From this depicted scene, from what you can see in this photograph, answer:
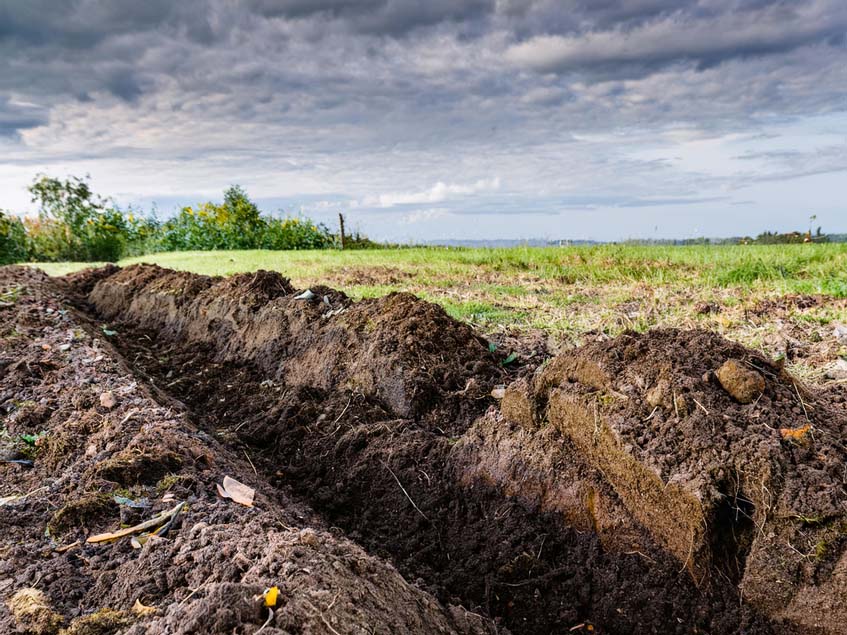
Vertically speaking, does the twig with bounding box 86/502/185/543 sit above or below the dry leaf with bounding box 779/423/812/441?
below

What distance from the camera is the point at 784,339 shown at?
5.01m

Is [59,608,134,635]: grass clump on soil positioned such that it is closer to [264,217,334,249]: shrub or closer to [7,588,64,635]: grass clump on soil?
[7,588,64,635]: grass clump on soil

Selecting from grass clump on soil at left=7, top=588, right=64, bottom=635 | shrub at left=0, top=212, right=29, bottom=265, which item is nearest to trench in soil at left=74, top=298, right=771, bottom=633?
grass clump on soil at left=7, top=588, right=64, bottom=635

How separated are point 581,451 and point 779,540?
0.94 metres

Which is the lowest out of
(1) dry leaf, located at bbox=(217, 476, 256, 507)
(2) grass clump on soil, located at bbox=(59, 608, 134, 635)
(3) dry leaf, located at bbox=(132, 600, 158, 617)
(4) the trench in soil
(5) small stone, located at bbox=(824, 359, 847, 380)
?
(4) the trench in soil

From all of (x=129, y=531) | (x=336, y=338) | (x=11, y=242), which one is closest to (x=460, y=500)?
(x=129, y=531)

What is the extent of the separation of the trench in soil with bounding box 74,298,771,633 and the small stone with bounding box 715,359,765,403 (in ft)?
2.17

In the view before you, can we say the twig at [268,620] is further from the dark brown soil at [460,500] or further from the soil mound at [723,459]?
the soil mound at [723,459]

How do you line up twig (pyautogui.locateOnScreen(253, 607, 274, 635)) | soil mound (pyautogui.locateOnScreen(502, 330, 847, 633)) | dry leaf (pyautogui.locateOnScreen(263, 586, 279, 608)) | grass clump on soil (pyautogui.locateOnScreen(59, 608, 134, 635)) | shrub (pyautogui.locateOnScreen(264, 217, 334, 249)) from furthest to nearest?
shrub (pyautogui.locateOnScreen(264, 217, 334, 249)), soil mound (pyautogui.locateOnScreen(502, 330, 847, 633)), grass clump on soil (pyautogui.locateOnScreen(59, 608, 134, 635)), dry leaf (pyautogui.locateOnScreen(263, 586, 279, 608)), twig (pyautogui.locateOnScreen(253, 607, 274, 635))

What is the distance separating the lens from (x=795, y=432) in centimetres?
286

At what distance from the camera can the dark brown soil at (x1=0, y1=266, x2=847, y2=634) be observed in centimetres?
230

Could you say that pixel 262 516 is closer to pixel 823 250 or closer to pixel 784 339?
pixel 784 339

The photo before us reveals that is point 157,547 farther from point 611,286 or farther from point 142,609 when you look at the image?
point 611,286

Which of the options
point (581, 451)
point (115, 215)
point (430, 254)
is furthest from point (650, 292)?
point (115, 215)
